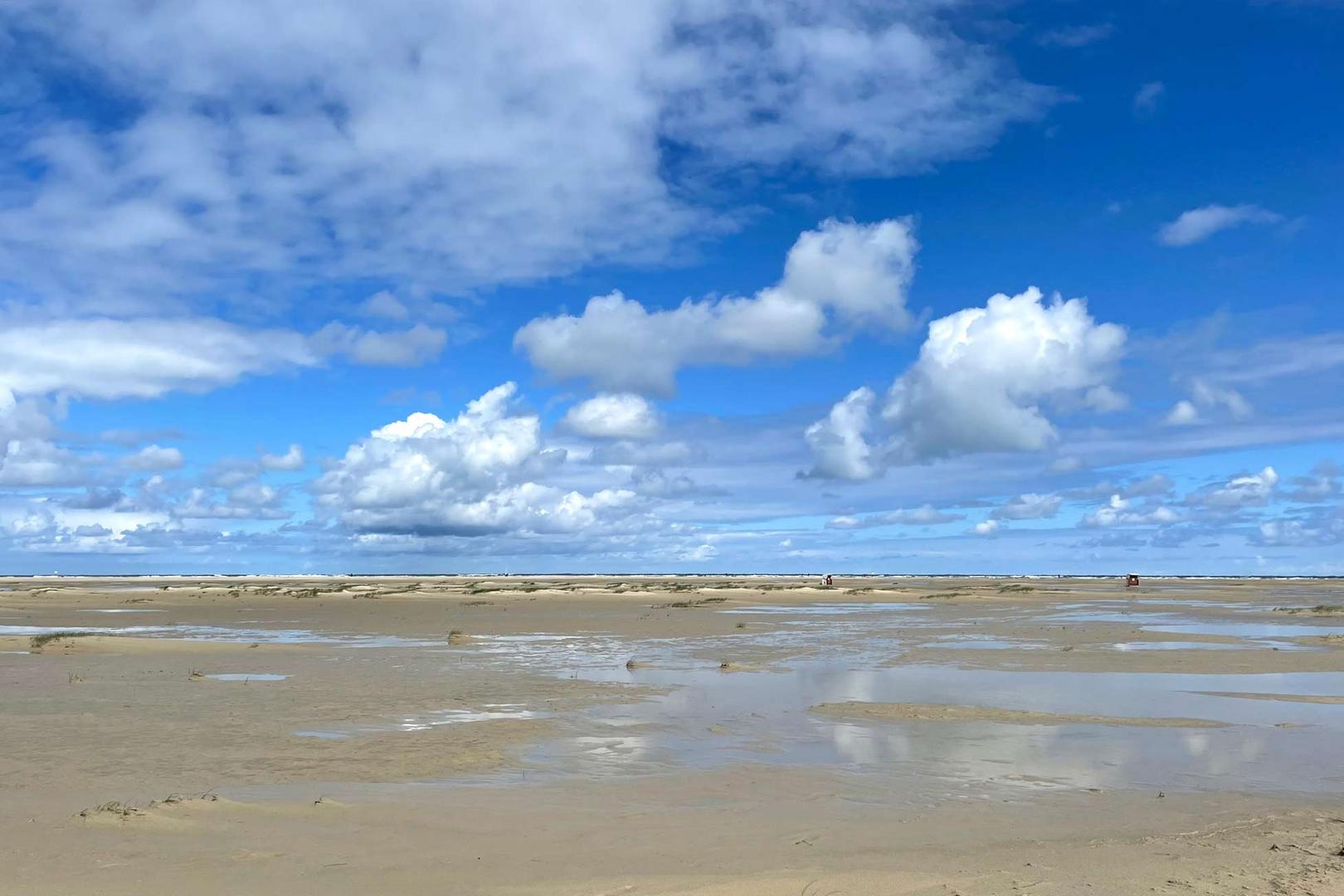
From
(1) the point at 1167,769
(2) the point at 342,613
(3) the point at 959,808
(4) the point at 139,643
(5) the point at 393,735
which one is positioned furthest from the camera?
(2) the point at 342,613

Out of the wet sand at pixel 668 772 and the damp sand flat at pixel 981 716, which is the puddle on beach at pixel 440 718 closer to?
the wet sand at pixel 668 772

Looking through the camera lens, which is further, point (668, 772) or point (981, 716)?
point (981, 716)

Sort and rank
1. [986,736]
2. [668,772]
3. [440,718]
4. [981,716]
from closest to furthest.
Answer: [668,772] → [986,736] → [440,718] → [981,716]

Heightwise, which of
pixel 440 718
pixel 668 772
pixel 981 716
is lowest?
pixel 981 716

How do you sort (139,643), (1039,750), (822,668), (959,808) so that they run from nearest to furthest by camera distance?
1. (959,808)
2. (1039,750)
3. (822,668)
4. (139,643)

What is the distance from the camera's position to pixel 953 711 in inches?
695

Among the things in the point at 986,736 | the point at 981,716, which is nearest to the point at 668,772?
the point at 986,736

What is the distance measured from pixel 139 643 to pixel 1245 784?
30.6 metres

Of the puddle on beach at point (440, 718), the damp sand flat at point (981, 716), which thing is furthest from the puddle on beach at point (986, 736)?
the puddle on beach at point (440, 718)

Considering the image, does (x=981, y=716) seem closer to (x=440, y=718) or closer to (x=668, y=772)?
(x=668, y=772)

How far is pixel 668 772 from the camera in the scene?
1284cm

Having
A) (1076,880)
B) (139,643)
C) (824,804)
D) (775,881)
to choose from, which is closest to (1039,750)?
(824,804)

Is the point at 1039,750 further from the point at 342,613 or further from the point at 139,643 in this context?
the point at 342,613

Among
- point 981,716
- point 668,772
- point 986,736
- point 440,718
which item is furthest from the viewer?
point 981,716
